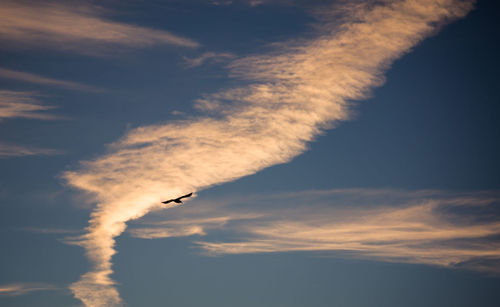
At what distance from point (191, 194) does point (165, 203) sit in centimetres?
678

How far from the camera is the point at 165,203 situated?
76500 millimetres

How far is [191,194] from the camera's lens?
238ft
